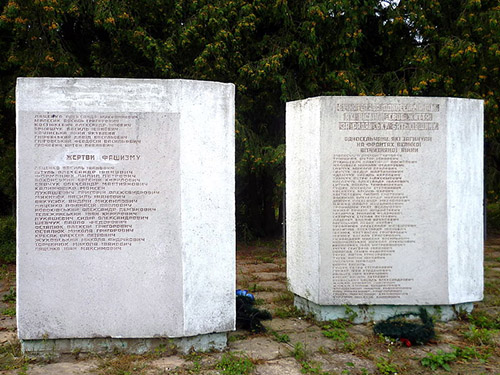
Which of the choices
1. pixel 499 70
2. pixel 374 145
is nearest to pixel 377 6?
pixel 499 70

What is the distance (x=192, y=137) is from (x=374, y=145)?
1.95 meters

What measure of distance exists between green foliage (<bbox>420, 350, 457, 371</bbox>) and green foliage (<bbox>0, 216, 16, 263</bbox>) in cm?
783

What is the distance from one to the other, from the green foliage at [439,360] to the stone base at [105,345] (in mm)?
1871

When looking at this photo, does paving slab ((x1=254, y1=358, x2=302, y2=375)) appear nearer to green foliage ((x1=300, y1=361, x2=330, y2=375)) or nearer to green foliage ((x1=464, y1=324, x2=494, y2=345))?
green foliage ((x1=300, y1=361, x2=330, y2=375))

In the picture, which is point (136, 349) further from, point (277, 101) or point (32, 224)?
point (277, 101)

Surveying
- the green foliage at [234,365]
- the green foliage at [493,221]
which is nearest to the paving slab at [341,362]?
the green foliage at [234,365]

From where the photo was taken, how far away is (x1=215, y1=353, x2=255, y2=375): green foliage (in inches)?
163

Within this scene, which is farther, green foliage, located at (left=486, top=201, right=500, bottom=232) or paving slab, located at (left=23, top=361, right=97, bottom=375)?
green foliage, located at (left=486, top=201, right=500, bottom=232)

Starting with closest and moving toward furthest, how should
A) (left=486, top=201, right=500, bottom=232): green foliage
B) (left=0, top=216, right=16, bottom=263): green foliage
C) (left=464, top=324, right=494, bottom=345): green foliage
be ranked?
(left=464, top=324, right=494, bottom=345): green foliage
(left=0, top=216, right=16, bottom=263): green foliage
(left=486, top=201, right=500, bottom=232): green foliage

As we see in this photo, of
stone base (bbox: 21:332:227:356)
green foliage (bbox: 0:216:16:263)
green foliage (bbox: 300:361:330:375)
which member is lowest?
green foliage (bbox: 300:361:330:375)

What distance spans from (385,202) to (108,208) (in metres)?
2.73

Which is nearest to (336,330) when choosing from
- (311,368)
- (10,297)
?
(311,368)

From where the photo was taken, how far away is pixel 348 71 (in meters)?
9.30

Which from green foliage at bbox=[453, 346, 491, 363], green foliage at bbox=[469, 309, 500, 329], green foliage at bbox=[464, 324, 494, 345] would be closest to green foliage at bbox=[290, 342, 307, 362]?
green foliage at bbox=[453, 346, 491, 363]
